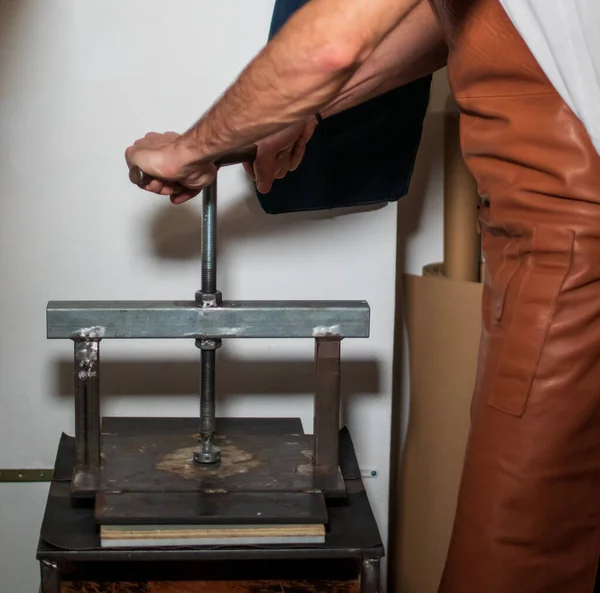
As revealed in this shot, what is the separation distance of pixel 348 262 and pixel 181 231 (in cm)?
29

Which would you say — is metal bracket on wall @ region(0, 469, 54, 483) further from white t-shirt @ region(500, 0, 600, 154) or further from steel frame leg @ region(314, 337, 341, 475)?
white t-shirt @ region(500, 0, 600, 154)

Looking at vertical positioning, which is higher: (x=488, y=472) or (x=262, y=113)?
(x=262, y=113)

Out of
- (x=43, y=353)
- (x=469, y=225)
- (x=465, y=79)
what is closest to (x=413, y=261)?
(x=469, y=225)

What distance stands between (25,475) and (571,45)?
1.17 meters

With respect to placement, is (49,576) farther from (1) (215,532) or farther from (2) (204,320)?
(2) (204,320)

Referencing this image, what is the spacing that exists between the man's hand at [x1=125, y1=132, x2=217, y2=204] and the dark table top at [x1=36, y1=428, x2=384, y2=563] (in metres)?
0.43

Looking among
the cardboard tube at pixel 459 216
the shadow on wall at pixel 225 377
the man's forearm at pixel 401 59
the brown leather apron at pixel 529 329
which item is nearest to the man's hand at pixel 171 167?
the man's forearm at pixel 401 59

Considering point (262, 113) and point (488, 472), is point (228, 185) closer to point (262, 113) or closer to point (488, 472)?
point (262, 113)

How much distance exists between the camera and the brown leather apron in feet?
2.89

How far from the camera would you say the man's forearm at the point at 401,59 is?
1.19m

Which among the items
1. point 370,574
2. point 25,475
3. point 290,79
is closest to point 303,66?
point 290,79

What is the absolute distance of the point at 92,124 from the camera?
1.46 m

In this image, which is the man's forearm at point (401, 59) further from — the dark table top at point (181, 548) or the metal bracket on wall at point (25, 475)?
the metal bracket on wall at point (25, 475)

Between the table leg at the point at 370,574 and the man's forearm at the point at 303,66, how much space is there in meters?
0.54
